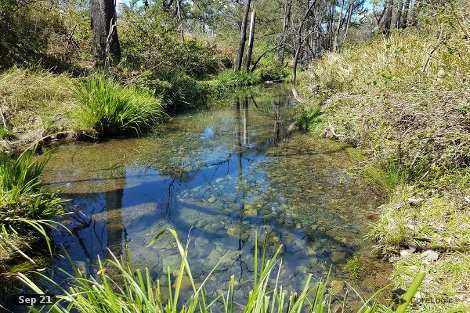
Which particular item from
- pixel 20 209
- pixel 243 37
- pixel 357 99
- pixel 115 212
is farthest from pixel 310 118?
pixel 243 37

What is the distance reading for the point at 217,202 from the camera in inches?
153

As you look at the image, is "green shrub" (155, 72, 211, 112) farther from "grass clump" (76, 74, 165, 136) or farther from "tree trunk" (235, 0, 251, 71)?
"tree trunk" (235, 0, 251, 71)

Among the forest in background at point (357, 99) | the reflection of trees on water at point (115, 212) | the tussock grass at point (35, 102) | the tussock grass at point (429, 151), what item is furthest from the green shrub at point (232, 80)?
the tussock grass at point (429, 151)

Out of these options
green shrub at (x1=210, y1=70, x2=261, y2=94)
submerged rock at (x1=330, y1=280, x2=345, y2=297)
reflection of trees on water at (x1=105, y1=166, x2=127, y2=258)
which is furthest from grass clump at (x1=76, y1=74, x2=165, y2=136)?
green shrub at (x1=210, y1=70, x2=261, y2=94)

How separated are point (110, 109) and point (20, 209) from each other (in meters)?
3.69

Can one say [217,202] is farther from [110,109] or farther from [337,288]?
[110,109]

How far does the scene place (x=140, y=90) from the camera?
7.90 m

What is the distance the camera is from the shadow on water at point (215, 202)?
2865 mm

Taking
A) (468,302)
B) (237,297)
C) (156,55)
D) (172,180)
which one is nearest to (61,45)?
(156,55)

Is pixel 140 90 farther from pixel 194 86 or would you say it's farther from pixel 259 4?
pixel 259 4

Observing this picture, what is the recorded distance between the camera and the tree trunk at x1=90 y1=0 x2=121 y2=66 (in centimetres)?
A: 839

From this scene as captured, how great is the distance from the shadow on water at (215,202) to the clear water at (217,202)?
1cm

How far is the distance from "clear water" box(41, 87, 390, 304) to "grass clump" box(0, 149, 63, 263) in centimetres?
27

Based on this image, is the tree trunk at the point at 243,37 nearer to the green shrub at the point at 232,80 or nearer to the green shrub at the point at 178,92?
the green shrub at the point at 232,80
